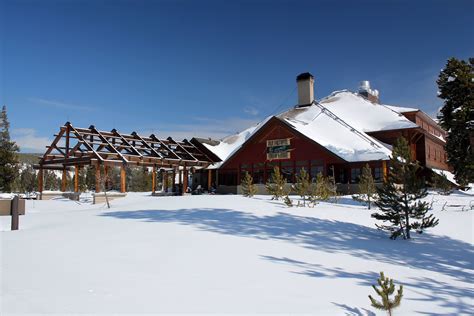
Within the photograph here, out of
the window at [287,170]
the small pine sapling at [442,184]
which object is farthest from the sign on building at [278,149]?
the small pine sapling at [442,184]

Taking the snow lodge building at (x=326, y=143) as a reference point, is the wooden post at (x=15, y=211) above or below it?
below

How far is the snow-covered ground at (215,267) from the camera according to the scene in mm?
4809

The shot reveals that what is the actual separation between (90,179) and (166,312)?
6897 centimetres

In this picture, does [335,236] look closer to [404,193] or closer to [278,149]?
[404,193]

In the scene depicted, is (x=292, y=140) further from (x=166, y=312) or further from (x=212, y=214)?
(x=166, y=312)

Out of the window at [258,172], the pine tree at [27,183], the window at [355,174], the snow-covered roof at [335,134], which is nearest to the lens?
the snow-covered roof at [335,134]

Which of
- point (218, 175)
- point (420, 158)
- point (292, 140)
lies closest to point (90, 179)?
point (218, 175)

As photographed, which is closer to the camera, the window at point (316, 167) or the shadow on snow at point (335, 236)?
the shadow on snow at point (335, 236)

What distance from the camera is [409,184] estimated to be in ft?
40.7

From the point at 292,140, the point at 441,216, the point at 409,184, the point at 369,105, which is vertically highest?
the point at 369,105

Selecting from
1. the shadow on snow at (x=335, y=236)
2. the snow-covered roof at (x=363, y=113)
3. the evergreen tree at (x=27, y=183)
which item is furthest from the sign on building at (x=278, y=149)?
the evergreen tree at (x=27, y=183)

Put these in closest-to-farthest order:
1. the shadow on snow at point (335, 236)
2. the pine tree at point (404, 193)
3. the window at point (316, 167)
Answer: the shadow on snow at point (335, 236)
the pine tree at point (404, 193)
the window at point (316, 167)

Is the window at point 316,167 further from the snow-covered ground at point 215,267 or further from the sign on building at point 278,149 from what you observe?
the snow-covered ground at point 215,267

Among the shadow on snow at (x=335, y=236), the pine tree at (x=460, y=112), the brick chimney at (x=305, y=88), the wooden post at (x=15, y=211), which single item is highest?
the brick chimney at (x=305, y=88)
